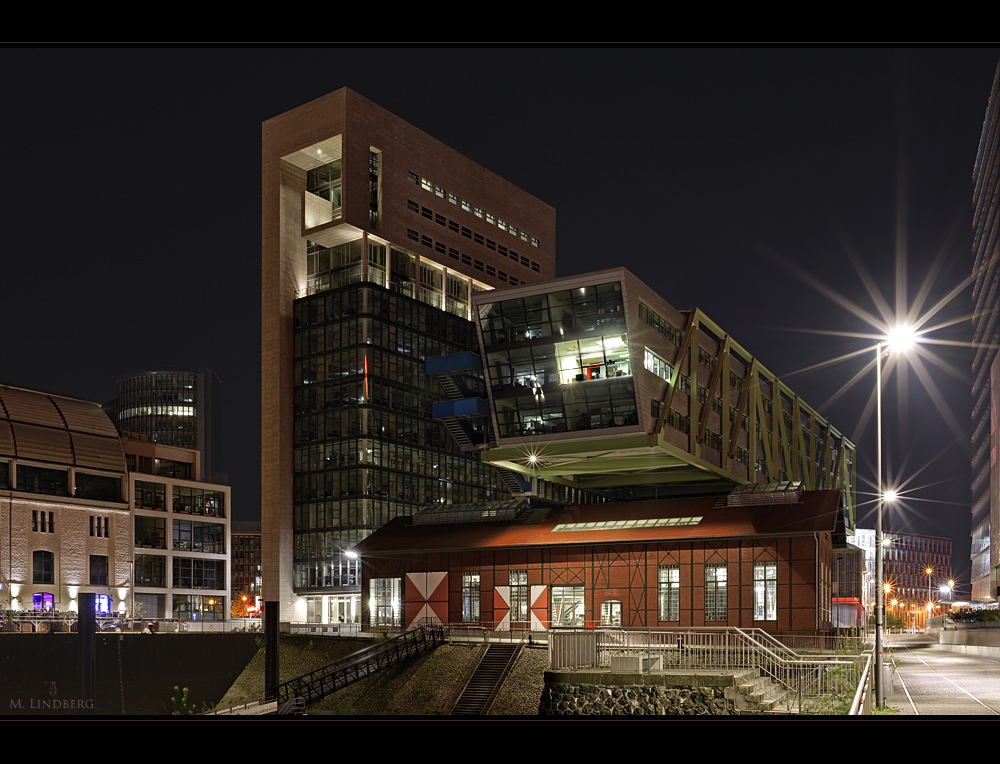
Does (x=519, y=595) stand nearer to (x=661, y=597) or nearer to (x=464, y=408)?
(x=661, y=597)

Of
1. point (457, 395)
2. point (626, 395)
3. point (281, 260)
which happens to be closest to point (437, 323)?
point (281, 260)

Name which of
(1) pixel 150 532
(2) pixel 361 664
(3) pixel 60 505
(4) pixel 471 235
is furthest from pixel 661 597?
(4) pixel 471 235

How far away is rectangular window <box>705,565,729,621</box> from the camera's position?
2451 inches

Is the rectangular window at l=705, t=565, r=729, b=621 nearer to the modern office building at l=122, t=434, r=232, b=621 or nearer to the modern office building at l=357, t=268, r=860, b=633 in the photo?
the modern office building at l=357, t=268, r=860, b=633

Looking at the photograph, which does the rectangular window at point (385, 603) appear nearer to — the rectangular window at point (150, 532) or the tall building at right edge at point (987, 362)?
the rectangular window at point (150, 532)

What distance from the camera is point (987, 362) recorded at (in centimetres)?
14500

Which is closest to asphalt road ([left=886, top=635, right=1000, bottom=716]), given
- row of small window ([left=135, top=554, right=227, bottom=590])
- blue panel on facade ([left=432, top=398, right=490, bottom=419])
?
blue panel on facade ([left=432, top=398, right=490, bottom=419])

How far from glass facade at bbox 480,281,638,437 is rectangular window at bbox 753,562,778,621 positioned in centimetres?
1356

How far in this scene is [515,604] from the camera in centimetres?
6888

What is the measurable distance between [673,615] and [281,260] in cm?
7367

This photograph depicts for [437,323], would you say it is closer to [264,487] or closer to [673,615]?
[264,487]

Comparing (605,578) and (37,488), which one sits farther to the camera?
(37,488)

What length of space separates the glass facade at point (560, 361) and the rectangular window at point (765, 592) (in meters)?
13.6

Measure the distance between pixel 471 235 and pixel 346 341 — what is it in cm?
2953
